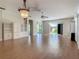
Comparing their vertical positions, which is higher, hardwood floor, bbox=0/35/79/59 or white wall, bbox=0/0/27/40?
white wall, bbox=0/0/27/40

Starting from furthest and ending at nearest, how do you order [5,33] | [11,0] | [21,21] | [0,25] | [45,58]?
[21,21] → [5,33] → [0,25] → [11,0] → [45,58]

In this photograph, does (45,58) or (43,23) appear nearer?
(45,58)

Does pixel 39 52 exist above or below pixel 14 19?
below

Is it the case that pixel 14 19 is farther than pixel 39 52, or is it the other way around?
pixel 14 19

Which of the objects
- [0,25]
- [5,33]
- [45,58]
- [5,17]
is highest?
[5,17]

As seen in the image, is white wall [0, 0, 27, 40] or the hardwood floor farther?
white wall [0, 0, 27, 40]

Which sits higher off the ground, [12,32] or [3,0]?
[3,0]

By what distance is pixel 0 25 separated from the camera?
10.8 metres

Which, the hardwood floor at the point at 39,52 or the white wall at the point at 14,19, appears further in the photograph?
the white wall at the point at 14,19

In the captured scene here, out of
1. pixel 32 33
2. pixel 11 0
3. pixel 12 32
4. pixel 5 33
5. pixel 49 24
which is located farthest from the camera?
pixel 49 24

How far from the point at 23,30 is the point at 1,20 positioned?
4927mm

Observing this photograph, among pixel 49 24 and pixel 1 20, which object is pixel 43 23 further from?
pixel 1 20

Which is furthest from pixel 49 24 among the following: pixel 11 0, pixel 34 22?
pixel 11 0

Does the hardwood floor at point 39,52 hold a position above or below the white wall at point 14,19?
below
